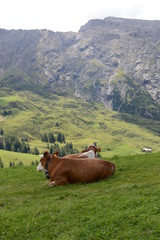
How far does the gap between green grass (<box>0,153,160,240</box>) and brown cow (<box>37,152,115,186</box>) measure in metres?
0.89

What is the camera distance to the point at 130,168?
26.2 meters

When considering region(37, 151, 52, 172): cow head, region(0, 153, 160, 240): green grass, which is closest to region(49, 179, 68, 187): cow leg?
region(0, 153, 160, 240): green grass

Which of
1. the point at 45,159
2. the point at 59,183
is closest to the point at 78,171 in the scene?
the point at 59,183

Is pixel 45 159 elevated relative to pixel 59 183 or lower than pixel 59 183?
elevated

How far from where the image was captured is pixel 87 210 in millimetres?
15602

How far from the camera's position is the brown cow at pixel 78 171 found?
2248cm

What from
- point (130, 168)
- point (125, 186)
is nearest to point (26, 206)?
point (125, 186)

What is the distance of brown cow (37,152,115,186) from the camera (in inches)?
885

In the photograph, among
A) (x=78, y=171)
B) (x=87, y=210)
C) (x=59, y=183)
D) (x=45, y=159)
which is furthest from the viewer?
(x=45, y=159)

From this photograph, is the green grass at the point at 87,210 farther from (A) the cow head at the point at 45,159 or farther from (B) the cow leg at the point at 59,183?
(A) the cow head at the point at 45,159

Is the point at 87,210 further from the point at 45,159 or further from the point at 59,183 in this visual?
the point at 45,159

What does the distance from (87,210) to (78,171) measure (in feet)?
23.0

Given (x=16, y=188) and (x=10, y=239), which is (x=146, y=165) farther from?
(x=10, y=239)

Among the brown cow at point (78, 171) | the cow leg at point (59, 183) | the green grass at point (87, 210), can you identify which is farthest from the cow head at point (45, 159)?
the cow leg at point (59, 183)
